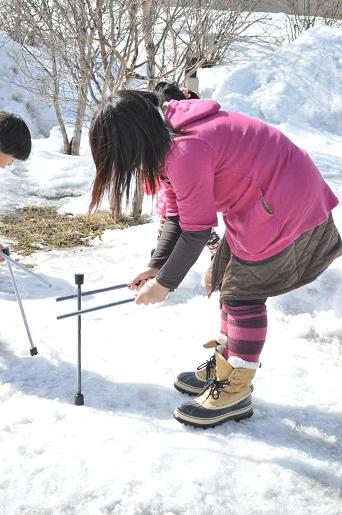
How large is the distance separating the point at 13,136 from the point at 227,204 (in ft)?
4.23

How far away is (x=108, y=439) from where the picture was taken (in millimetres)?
2117

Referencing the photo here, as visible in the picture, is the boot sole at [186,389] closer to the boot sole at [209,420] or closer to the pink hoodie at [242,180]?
the boot sole at [209,420]

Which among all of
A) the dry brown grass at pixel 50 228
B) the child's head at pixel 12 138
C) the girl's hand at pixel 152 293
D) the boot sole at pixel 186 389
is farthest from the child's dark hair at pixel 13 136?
the dry brown grass at pixel 50 228

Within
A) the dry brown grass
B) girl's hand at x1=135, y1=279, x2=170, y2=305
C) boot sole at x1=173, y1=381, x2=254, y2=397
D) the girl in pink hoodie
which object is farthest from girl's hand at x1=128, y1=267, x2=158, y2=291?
the dry brown grass

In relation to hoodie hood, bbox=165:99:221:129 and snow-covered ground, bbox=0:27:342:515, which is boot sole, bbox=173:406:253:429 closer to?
snow-covered ground, bbox=0:27:342:515

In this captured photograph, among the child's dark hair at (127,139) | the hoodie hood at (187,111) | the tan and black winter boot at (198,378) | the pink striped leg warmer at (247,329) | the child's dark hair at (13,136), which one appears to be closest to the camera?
the child's dark hair at (127,139)

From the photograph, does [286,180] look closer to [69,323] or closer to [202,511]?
[202,511]

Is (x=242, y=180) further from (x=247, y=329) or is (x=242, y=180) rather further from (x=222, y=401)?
(x=222, y=401)

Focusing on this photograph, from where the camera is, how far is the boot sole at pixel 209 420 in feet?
7.27

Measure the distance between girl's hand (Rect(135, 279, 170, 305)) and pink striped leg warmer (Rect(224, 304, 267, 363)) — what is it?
356 mm

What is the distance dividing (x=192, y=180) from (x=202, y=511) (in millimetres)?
1101

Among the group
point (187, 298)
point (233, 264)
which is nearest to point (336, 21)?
point (187, 298)

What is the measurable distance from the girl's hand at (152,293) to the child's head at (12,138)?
1175 mm

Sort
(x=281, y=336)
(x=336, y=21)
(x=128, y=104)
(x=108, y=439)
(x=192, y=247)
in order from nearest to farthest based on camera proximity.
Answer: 1. (x=128, y=104)
2. (x=192, y=247)
3. (x=108, y=439)
4. (x=281, y=336)
5. (x=336, y=21)
